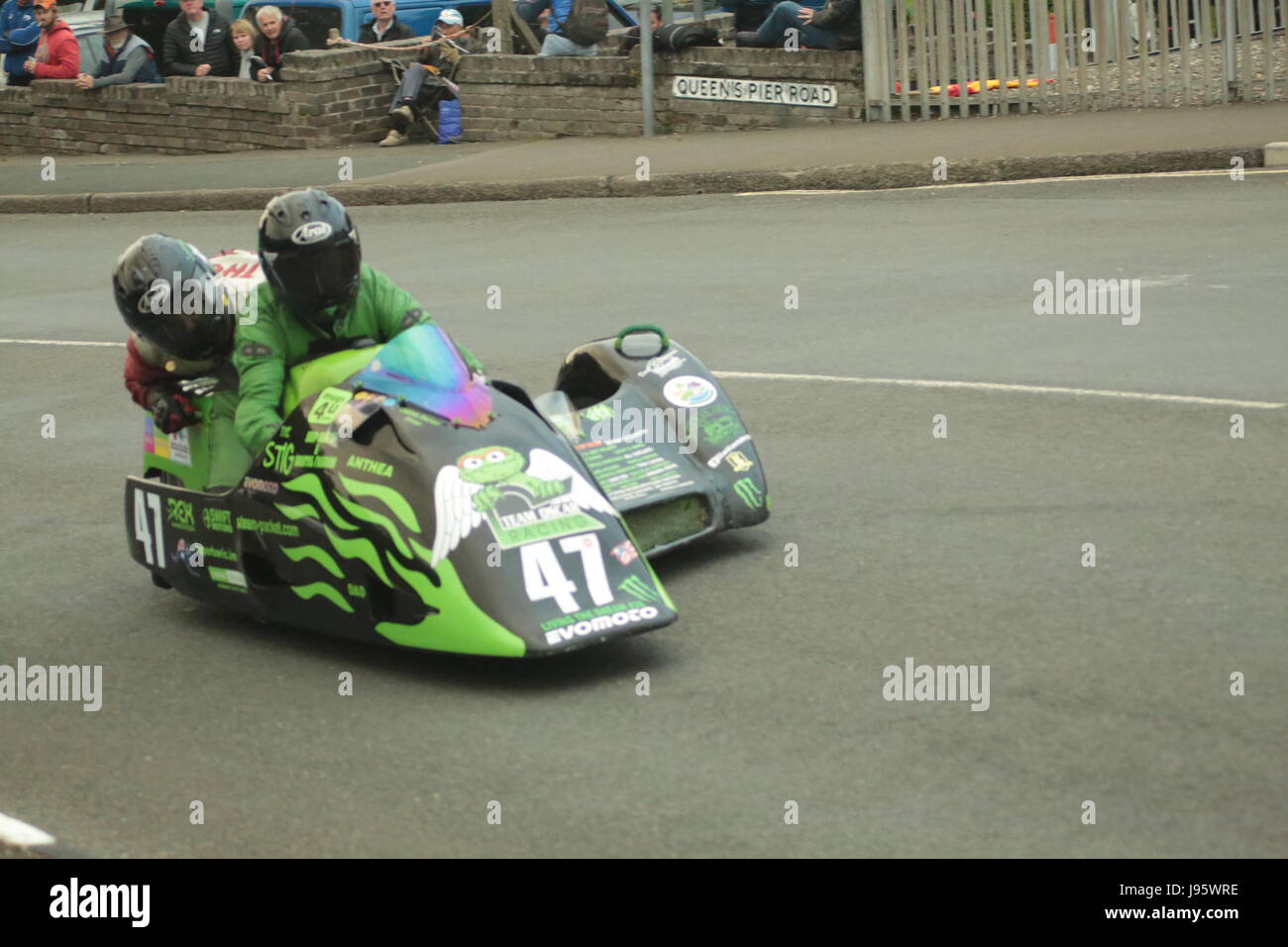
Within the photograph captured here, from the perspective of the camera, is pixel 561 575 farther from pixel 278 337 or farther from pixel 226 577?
pixel 278 337

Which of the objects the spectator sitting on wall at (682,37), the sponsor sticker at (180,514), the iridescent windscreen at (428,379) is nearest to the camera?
the iridescent windscreen at (428,379)

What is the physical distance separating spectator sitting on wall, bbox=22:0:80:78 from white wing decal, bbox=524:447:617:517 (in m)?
17.8

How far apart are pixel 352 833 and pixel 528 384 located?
16.7ft

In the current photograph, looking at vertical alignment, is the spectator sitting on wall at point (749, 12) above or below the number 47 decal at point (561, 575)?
above

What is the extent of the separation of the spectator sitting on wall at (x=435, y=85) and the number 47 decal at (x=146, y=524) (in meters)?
13.8

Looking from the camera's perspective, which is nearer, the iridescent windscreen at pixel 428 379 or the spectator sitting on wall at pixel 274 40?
the iridescent windscreen at pixel 428 379

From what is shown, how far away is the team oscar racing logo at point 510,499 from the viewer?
561 cm

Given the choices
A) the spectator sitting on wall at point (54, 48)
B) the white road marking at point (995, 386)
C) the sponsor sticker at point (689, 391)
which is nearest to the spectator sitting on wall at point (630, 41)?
the spectator sitting on wall at point (54, 48)

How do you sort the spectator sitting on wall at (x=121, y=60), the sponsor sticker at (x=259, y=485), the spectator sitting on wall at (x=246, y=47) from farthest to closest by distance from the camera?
the spectator sitting on wall at (x=121, y=60) < the spectator sitting on wall at (x=246, y=47) < the sponsor sticker at (x=259, y=485)

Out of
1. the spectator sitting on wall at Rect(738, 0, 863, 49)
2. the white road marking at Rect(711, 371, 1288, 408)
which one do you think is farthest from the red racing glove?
the spectator sitting on wall at Rect(738, 0, 863, 49)

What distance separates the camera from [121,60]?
21547 mm

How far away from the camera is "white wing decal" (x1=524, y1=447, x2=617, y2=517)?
229 inches

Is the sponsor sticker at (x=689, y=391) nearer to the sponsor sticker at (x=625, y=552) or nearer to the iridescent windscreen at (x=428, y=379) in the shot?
the iridescent windscreen at (x=428, y=379)

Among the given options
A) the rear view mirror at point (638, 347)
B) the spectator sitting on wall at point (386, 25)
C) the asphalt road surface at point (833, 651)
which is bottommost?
the asphalt road surface at point (833, 651)
